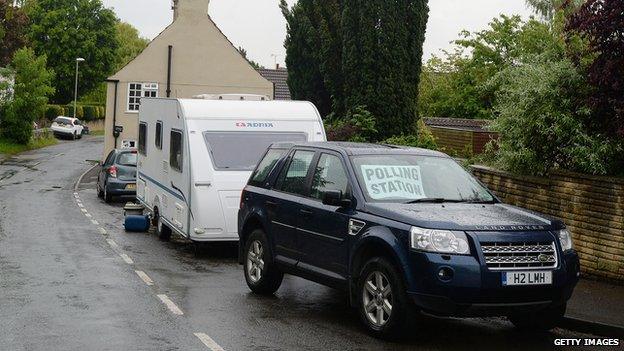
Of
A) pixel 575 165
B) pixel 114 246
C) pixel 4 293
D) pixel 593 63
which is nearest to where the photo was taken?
pixel 4 293

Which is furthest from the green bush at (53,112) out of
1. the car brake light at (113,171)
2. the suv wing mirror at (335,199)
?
the suv wing mirror at (335,199)

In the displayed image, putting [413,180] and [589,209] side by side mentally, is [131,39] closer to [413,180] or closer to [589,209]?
[589,209]

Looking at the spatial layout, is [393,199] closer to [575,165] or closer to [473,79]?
[575,165]

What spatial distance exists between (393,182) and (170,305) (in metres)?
2.96

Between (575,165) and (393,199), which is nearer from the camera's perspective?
(393,199)

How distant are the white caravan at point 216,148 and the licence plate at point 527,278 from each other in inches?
280

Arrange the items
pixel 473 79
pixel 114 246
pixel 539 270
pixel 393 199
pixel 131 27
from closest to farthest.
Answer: pixel 539 270 → pixel 393 199 → pixel 114 246 → pixel 473 79 → pixel 131 27

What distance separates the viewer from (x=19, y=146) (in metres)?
57.5

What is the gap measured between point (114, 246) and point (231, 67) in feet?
109

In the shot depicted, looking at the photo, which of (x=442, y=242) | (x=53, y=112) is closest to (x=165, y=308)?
(x=442, y=242)

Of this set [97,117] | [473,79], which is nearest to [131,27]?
[97,117]

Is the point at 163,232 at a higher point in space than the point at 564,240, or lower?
lower

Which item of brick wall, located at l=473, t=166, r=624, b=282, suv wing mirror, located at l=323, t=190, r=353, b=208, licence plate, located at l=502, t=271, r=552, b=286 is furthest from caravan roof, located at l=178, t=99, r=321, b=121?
licence plate, located at l=502, t=271, r=552, b=286

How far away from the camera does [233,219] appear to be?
1486cm
